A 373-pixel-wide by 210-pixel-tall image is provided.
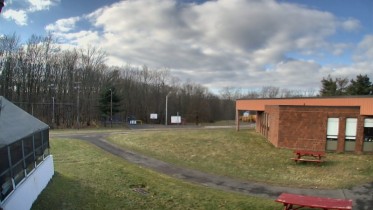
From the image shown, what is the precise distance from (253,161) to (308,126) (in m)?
5.42

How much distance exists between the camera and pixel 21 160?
9.08 metres

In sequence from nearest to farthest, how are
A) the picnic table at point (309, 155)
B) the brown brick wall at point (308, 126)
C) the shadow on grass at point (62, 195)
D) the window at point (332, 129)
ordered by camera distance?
the shadow on grass at point (62, 195) < the picnic table at point (309, 155) < the brown brick wall at point (308, 126) < the window at point (332, 129)

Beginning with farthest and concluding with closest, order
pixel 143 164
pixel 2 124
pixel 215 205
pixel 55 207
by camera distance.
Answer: pixel 143 164
pixel 215 205
pixel 55 207
pixel 2 124

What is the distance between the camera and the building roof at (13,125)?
8.18 m

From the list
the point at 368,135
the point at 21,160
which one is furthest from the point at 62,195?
the point at 368,135

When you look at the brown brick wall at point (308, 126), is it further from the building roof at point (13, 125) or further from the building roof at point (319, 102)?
the building roof at point (13, 125)

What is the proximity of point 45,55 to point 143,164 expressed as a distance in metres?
44.1

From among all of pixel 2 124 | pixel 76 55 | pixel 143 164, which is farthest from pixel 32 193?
pixel 76 55

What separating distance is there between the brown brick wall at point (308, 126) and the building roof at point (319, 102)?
58cm

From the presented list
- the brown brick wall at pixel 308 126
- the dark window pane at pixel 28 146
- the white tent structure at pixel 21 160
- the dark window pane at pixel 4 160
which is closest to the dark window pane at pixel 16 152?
the white tent structure at pixel 21 160

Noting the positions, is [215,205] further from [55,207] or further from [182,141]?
[182,141]

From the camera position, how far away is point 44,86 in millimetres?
54344

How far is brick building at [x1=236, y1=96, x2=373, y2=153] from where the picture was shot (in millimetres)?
21422

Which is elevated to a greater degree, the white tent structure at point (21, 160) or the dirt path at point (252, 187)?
the white tent structure at point (21, 160)
